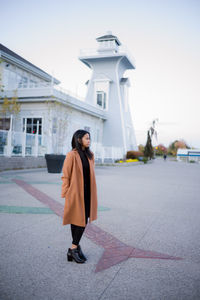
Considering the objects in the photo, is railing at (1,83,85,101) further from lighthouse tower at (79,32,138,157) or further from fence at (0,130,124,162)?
lighthouse tower at (79,32,138,157)

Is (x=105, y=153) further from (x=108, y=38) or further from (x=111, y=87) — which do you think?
(x=108, y=38)

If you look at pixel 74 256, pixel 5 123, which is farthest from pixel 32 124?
pixel 74 256

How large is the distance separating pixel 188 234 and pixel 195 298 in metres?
2.08

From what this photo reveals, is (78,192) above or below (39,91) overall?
below

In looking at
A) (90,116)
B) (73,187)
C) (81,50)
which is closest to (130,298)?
(73,187)

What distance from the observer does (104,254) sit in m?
3.54

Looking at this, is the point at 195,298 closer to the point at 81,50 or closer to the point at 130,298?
the point at 130,298

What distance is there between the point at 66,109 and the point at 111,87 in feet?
37.3

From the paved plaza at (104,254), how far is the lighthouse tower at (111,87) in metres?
21.4

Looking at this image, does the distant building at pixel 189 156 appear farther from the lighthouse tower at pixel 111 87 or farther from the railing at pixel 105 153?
the railing at pixel 105 153

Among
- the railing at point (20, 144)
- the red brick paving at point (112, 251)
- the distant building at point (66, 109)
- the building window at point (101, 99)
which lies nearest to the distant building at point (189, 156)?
the distant building at point (66, 109)

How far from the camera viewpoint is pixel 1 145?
1270 cm

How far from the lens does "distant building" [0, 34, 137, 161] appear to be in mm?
16000

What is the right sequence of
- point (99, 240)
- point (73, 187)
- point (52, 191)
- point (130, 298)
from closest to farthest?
1. point (130, 298)
2. point (73, 187)
3. point (99, 240)
4. point (52, 191)
